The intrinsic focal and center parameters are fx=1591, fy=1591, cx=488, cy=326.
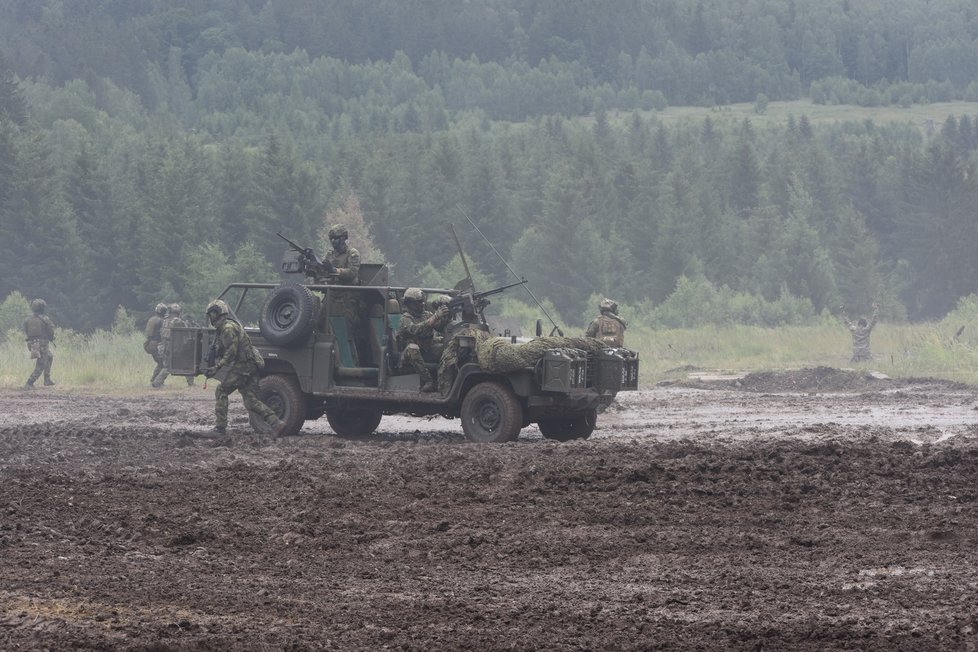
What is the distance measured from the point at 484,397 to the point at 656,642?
9.73 meters

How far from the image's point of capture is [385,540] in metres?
10.6

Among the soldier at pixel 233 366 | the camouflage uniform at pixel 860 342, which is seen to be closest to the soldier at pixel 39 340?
the soldier at pixel 233 366

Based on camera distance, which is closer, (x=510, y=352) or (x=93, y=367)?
(x=510, y=352)

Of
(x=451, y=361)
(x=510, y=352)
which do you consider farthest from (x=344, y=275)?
(x=510, y=352)

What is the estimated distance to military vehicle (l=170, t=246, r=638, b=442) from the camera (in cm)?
1700

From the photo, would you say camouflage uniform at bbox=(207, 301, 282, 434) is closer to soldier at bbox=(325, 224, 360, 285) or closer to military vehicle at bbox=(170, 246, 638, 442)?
military vehicle at bbox=(170, 246, 638, 442)

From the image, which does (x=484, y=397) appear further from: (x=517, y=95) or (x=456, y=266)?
(x=517, y=95)

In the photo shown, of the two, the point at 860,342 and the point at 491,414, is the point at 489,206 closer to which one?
the point at 860,342

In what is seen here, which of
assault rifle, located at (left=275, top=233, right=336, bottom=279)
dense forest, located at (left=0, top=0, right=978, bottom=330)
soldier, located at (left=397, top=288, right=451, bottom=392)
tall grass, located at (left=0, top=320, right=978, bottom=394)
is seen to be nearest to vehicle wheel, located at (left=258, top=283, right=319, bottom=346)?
assault rifle, located at (left=275, top=233, right=336, bottom=279)

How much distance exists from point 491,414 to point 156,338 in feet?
44.7

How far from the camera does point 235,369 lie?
1794 centimetres

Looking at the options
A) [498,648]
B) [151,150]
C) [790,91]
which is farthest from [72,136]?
[790,91]

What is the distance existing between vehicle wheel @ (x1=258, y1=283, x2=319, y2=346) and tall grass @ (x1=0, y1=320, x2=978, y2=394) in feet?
35.9

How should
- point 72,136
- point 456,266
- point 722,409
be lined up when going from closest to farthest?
point 722,409 → point 456,266 → point 72,136
